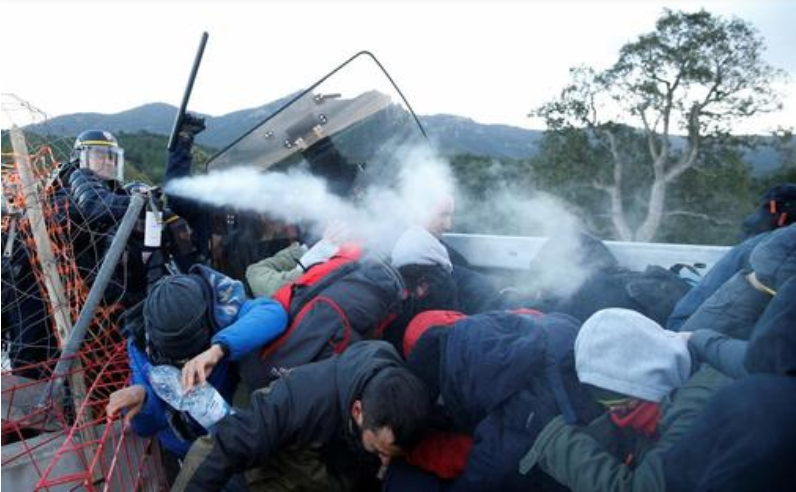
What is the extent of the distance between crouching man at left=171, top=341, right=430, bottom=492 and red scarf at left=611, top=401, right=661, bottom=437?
722mm

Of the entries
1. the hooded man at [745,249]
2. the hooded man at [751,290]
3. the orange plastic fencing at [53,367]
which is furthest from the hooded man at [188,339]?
the hooded man at [745,249]

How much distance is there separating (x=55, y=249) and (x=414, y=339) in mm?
2232

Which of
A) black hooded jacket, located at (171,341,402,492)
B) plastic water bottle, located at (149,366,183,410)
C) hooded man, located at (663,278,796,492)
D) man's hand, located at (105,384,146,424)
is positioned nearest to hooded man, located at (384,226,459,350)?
black hooded jacket, located at (171,341,402,492)

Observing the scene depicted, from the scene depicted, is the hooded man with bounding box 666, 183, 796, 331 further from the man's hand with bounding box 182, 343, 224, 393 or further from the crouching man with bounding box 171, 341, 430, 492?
the man's hand with bounding box 182, 343, 224, 393

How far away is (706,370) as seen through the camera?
2055mm

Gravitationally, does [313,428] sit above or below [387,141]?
below

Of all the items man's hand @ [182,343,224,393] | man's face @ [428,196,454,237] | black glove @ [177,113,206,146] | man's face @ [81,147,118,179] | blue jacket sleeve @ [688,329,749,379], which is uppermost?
black glove @ [177,113,206,146]

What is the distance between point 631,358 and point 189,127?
360 centimetres

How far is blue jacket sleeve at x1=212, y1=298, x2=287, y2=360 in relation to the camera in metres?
2.45

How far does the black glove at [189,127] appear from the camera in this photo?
421 cm

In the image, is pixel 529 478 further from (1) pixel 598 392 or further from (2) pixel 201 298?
(2) pixel 201 298

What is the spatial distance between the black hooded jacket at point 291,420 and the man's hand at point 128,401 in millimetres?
461

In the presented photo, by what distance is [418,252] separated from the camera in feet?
10.5

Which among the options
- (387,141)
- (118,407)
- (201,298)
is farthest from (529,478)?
(387,141)
